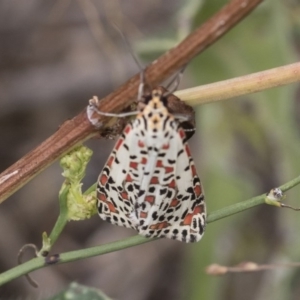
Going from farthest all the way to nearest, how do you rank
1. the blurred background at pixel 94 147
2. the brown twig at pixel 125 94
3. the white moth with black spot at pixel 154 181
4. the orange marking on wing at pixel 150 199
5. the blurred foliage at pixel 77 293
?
1. the blurred background at pixel 94 147
2. the blurred foliage at pixel 77 293
3. the orange marking on wing at pixel 150 199
4. the white moth with black spot at pixel 154 181
5. the brown twig at pixel 125 94

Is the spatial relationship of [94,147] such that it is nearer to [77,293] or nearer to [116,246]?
[77,293]

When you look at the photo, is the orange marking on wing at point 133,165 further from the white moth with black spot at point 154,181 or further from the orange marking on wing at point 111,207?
the orange marking on wing at point 111,207

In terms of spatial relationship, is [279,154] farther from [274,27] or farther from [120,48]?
[120,48]

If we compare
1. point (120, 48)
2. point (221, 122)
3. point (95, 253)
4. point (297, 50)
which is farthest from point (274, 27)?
point (95, 253)

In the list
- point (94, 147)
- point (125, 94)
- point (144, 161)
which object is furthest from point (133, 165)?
point (94, 147)

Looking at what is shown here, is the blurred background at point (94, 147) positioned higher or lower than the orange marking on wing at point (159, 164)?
higher

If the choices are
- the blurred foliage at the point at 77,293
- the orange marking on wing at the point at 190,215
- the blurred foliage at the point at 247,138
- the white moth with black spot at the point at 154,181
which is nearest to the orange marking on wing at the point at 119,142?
the white moth with black spot at the point at 154,181
